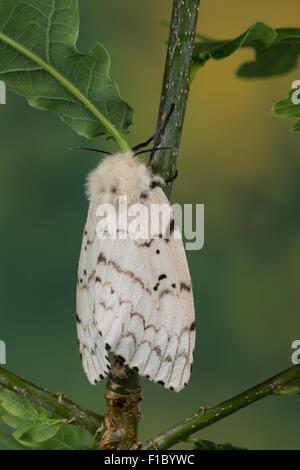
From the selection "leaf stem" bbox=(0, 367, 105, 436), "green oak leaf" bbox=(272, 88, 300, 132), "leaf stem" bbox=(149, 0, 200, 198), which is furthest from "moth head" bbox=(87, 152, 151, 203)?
"leaf stem" bbox=(0, 367, 105, 436)

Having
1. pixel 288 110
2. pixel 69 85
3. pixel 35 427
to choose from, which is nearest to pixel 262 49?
pixel 288 110

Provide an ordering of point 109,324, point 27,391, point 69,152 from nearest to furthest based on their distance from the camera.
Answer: point 27,391
point 109,324
point 69,152

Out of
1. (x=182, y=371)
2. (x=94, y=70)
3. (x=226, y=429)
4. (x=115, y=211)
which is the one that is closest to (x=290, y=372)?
(x=182, y=371)

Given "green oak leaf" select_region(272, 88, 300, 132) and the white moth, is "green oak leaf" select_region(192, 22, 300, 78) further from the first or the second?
the white moth

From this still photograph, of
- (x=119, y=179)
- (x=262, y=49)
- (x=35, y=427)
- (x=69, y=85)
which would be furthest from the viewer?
(x=262, y=49)

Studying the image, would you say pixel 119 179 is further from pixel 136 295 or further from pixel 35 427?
pixel 35 427
